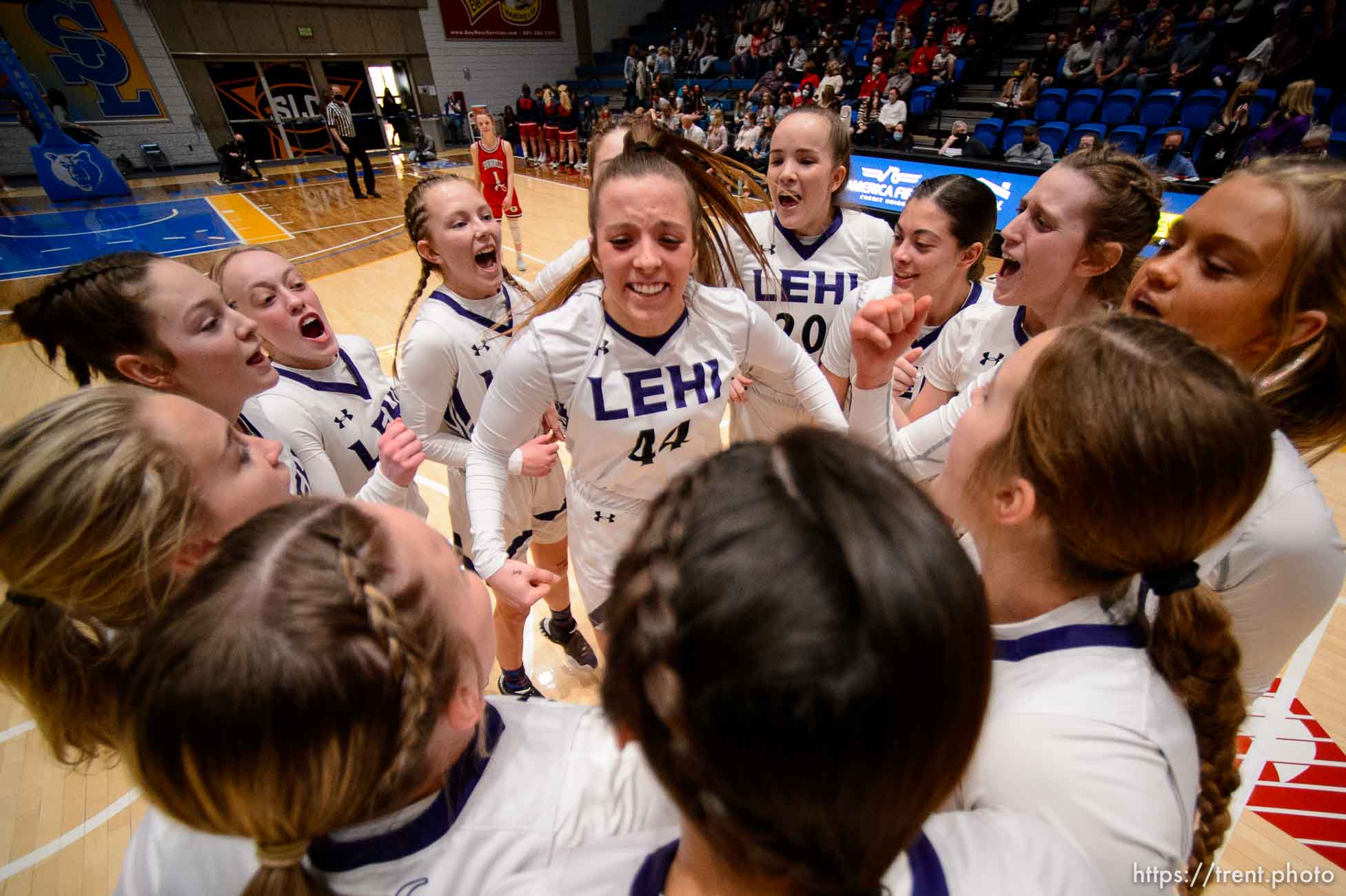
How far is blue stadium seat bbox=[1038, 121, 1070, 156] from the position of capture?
8.42m

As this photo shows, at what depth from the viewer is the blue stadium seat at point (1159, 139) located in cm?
746

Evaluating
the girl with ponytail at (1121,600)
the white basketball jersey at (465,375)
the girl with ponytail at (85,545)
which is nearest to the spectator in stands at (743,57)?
the white basketball jersey at (465,375)

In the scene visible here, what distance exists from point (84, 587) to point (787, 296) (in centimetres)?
257

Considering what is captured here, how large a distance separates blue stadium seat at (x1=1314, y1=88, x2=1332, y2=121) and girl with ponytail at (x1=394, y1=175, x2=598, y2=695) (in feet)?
33.0

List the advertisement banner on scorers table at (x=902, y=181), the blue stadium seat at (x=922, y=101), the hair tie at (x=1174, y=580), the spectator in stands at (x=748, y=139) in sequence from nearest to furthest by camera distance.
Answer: the hair tie at (x=1174, y=580)
the advertisement banner on scorers table at (x=902, y=181)
the blue stadium seat at (x=922, y=101)
the spectator in stands at (x=748, y=139)

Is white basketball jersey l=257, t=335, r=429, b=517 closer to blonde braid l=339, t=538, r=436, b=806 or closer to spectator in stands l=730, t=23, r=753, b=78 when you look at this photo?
blonde braid l=339, t=538, r=436, b=806

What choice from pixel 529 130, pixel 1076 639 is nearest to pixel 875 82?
pixel 529 130

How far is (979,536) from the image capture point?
44.6 inches

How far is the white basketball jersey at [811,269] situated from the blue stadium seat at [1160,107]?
848 cm

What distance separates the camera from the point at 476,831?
0.87 m

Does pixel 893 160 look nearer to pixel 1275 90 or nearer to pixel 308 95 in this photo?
pixel 1275 90

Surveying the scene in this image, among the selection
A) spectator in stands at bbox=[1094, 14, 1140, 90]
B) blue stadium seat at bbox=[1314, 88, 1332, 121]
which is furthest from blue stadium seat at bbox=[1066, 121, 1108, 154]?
blue stadium seat at bbox=[1314, 88, 1332, 121]

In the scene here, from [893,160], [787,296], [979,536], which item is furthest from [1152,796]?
[893,160]

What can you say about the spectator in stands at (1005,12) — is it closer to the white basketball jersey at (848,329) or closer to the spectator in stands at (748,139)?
the spectator in stands at (748,139)
